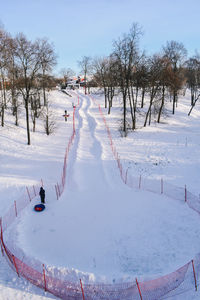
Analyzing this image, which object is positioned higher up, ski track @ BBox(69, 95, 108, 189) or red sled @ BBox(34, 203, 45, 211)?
ski track @ BBox(69, 95, 108, 189)

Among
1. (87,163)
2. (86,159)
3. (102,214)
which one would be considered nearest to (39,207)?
(102,214)

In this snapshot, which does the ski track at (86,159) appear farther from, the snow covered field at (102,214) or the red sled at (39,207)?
the red sled at (39,207)

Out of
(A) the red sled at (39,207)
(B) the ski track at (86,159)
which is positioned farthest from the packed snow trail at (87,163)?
(A) the red sled at (39,207)

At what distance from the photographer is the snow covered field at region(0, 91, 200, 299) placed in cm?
873

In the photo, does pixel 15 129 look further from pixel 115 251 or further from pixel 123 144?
pixel 115 251

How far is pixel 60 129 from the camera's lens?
3509 centimetres

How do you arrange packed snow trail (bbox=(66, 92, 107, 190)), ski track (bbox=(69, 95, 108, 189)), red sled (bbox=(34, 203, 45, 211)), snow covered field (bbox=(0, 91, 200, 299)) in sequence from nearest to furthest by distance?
snow covered field (bbox=(0, 91, 200, 299))
red sled (bbox=(34, 203, 45, 211))
packed snow trail (bbox=(66, 92, 107, 190))
ski track (bbox=(69, 95, 108, 189))

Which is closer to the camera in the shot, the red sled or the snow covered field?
the snow covered field

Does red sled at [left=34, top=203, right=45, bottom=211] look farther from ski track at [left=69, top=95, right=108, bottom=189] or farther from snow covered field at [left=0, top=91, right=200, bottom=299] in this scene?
ski track at [left=69, top=95, right=108, bottom=189]

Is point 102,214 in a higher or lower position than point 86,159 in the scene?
lower

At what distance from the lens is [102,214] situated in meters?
12.5

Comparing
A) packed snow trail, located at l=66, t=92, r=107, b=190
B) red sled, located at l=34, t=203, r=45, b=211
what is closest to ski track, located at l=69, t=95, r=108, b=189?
packed snow trail, located at l=66, t=92, r=107, b=190

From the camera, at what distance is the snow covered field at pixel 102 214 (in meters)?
8.73

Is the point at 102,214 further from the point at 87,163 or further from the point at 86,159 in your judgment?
the point at 86,159
